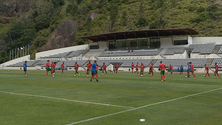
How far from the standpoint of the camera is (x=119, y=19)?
109 m

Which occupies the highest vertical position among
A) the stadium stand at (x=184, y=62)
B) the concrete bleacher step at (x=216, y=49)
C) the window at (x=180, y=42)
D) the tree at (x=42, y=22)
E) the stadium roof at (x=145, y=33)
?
the tree at (x=42, y=22)

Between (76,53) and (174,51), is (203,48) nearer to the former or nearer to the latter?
(174,51)

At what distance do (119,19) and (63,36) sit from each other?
2604cm

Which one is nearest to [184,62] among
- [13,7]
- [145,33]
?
[145,33]

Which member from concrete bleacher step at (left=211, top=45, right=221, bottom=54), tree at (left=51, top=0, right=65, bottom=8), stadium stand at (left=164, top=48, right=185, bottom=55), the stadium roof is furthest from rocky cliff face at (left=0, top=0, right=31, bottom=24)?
concrete bleacher step at (left=211, top=45, right=221, bottom=54)

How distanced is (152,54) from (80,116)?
57923 millimetres

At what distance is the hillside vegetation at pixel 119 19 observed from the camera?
90.3m

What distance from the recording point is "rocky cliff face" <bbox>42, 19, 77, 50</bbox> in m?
104

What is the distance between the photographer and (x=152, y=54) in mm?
65000

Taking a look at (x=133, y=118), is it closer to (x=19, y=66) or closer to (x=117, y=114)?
(x=117, y=114)

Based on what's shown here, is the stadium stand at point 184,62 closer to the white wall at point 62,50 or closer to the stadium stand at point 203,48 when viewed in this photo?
the stadium stand at point 203,48

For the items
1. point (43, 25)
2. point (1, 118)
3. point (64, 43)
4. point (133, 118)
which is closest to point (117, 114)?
point (133, 118)

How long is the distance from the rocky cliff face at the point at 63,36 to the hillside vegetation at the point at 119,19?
8.93ft

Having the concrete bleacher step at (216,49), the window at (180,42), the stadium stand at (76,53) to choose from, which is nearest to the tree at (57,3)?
the stadium stand at (76,53)
